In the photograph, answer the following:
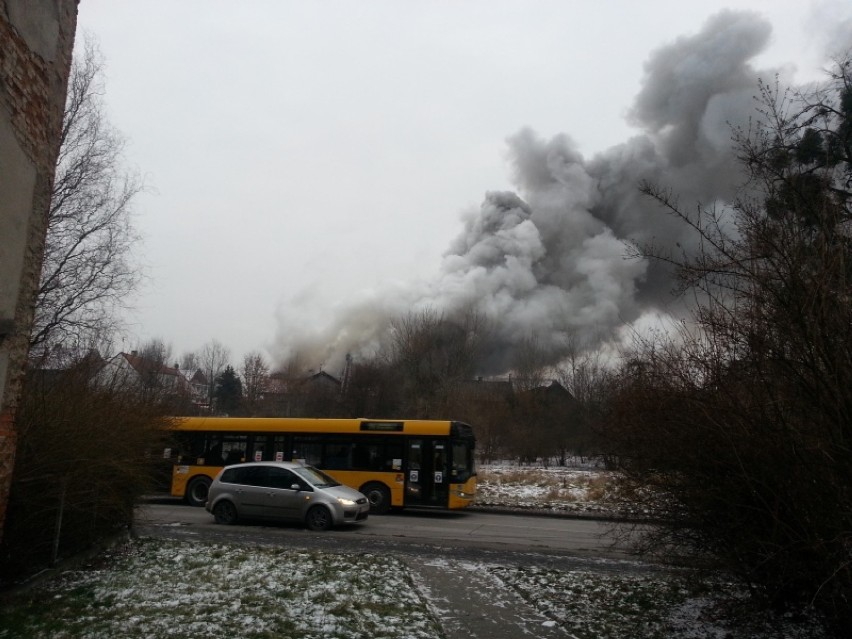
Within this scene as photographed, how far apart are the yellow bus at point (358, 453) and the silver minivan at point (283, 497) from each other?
9.26ft

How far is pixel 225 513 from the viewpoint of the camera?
505 inches

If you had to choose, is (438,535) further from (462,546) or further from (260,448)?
(260,448)

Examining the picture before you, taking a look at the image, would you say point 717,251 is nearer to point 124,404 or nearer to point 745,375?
point 745,375

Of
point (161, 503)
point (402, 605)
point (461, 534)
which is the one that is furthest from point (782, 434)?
point (161, 503)

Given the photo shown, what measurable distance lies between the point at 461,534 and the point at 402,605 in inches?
238

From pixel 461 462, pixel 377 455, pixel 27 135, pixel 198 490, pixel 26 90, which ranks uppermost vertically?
pixel 26 90

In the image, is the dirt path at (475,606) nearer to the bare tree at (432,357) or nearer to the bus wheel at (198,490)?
the bus wheel at (198,490)

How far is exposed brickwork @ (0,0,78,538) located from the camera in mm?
4918

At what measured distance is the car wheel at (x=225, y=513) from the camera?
41.9 feet

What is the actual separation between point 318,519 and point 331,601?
6.05 m

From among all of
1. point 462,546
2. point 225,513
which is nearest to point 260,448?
point 225,513

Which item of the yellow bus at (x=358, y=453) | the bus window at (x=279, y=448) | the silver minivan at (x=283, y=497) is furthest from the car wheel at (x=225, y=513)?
the bus window at (x=279, y=448)

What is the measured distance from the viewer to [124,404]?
929 centimetres

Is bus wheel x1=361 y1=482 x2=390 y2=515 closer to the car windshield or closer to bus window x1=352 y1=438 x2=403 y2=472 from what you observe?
bus window x1=352 y1=438 x2=403 y2=472
